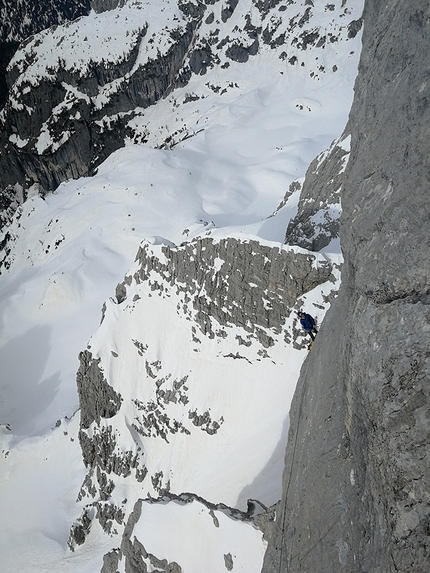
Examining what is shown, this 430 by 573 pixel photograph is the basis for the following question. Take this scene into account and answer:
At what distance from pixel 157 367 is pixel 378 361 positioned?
56.7ft

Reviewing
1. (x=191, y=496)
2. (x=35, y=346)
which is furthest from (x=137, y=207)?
(x=191, y=496)

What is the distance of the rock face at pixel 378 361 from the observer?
396 centimetres

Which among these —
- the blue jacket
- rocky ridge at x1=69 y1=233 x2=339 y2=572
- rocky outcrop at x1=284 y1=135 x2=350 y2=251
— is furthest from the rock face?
rocky outcrop at x1=284 y1=135 x2=350 y2=251

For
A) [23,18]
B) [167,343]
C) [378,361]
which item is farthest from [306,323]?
[23,18]

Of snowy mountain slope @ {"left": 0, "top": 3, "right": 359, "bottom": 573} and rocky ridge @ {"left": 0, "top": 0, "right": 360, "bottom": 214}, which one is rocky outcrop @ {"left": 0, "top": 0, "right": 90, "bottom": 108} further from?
snowy mountain slope @ {"left": 0, "top": 3, "right": 359, "bottom": 573}

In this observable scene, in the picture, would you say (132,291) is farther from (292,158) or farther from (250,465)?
(292,158)

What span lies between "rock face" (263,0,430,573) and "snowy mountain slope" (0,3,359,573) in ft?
17.2

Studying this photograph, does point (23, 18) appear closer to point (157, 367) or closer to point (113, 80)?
point (113, 80)

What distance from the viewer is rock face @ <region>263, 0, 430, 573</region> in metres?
3.96

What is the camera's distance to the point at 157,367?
2073 cm

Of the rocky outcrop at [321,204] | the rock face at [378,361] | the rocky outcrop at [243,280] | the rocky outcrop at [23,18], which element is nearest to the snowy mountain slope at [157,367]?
the rocky outcrop at [243,280]

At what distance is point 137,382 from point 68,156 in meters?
55.5

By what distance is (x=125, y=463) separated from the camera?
21000 millimetres

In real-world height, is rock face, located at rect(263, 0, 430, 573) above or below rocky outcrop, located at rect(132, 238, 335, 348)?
below
